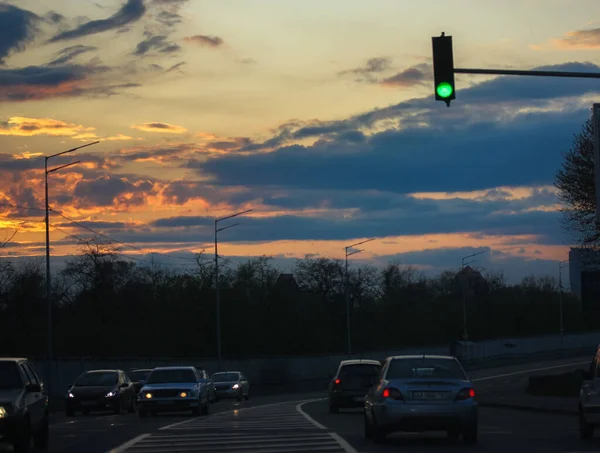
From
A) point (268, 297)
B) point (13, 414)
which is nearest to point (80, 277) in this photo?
point (268, 297)

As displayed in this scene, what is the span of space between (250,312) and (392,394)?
70.8m

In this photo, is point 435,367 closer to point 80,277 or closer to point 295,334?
point 295,334

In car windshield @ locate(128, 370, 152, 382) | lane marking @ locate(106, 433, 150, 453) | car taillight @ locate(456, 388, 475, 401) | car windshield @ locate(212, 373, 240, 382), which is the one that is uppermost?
car taillight @ locate(456, 388, 475, 401)

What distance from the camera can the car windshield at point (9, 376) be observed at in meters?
18.3

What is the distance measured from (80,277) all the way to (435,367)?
8816cm

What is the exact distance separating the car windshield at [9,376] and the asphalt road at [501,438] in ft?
19.0

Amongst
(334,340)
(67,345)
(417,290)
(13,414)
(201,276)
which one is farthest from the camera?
(417,290)

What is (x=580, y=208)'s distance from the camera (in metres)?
39.7

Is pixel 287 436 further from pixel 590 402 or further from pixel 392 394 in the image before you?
pixel 590 402

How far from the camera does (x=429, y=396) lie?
18.1m

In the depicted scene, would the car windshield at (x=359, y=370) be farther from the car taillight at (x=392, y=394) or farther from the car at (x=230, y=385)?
the car at (x=230, y=385)

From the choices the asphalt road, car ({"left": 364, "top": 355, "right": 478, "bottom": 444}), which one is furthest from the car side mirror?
car ({"left": 364, "top": 355, "right": 478, "bottom": 444})

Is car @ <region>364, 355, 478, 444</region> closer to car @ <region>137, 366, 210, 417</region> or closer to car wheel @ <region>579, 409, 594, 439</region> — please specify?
car wheel @ <region>579, 409, 594, 439</region>

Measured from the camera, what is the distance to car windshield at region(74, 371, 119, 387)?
37.2 meters
